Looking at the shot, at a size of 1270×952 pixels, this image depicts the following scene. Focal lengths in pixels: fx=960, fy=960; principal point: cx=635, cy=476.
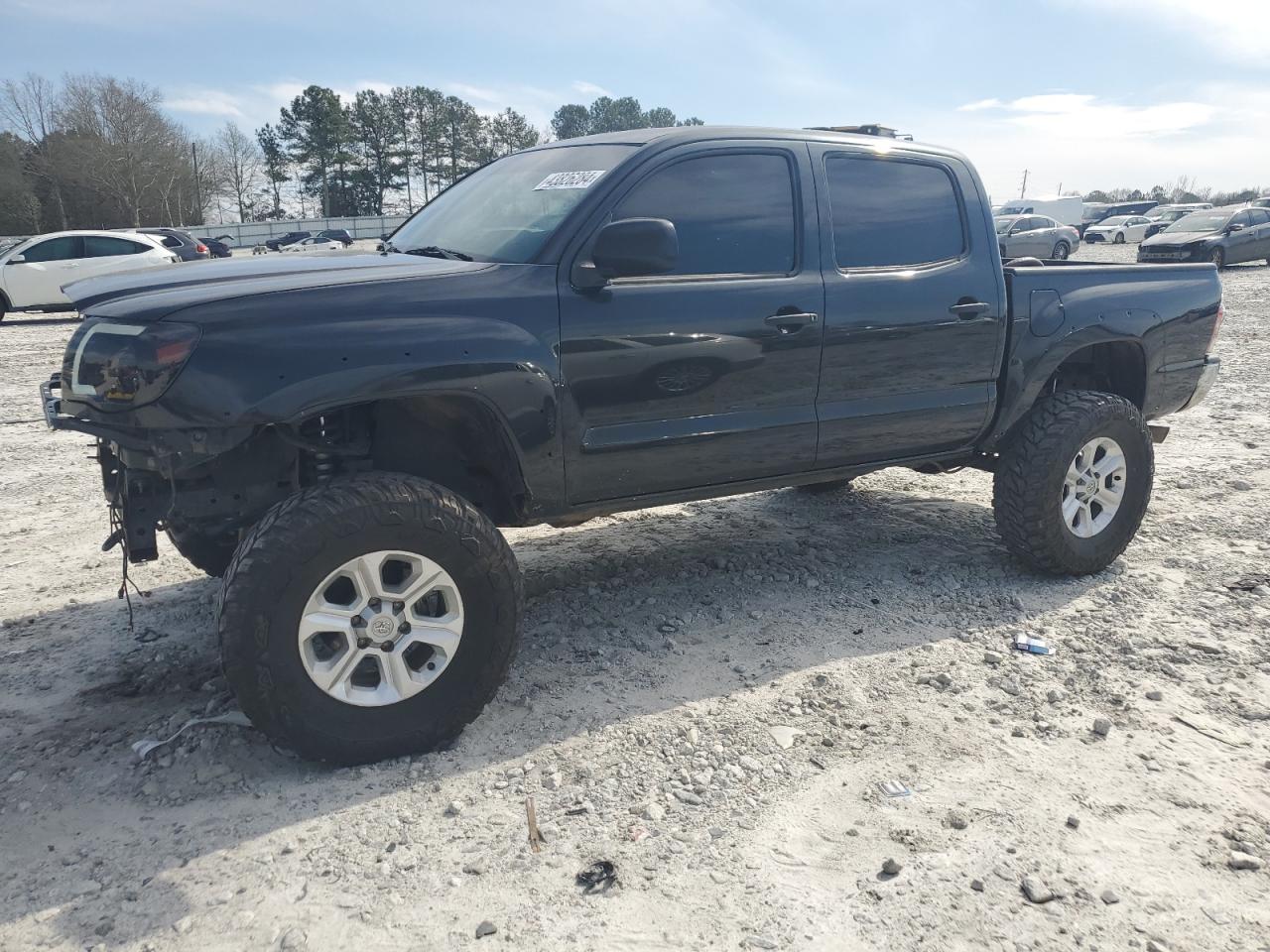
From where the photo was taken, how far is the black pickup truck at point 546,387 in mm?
2867

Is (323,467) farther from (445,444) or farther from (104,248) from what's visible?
(104,248)

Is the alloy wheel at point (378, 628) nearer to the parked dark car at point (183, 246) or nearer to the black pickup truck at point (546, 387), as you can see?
the black pickup truck at point (546, 387)

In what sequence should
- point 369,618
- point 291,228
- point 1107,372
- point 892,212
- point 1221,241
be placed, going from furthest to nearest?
1. point 291,228
2. point 1221,241
3. point 1107,372
4. point 892,212
5. point 369,618

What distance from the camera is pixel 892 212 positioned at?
4.20 m

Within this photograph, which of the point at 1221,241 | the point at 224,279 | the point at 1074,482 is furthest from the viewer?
the point at 1221,241

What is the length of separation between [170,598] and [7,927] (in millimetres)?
2182

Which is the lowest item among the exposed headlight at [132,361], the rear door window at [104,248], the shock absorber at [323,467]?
the shock absorber at [323,467]

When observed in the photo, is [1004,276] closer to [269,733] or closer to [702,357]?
[702,357]

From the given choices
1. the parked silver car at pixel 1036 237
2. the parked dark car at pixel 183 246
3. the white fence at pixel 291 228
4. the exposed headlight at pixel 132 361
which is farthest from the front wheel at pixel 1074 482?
the white fence at pixel 291 228

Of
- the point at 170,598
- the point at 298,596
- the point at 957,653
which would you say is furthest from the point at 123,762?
the point at 957,653

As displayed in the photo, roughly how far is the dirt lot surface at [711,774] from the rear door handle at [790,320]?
50.7 inches

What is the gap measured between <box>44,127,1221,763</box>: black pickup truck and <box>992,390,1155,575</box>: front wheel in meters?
0.01

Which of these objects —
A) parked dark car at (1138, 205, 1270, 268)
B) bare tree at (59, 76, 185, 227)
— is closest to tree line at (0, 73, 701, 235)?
bare tree at (59, 76, 185, 227)

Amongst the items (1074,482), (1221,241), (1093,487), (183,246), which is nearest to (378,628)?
(1074,482)
